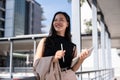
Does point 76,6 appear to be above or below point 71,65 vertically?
above

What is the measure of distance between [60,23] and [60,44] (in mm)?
86

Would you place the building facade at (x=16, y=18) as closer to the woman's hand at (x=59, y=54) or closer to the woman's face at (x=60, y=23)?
the woman's face at (x=60, y=23)

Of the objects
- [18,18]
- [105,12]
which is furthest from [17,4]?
[105,12]

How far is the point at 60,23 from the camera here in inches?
45.8

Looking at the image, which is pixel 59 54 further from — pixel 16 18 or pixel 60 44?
pixel 16 18

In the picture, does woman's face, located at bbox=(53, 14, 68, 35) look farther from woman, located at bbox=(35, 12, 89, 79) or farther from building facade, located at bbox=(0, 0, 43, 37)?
building facade, located at bbox=(0, 0, 43, 37)

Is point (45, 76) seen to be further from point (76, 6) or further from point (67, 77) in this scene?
point (76, 6)

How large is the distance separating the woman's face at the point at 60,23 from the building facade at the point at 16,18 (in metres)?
34.8

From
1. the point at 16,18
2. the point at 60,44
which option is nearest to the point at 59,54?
the point at 60,44

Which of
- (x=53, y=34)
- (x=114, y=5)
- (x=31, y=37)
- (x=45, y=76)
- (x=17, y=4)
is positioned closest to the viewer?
(x=45, y=76)

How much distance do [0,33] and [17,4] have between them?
531 cm

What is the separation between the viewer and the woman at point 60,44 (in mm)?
1120

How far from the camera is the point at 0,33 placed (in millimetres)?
37062

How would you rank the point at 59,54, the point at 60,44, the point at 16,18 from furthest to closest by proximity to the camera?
the point at 16,18, the point at 60,44, the point at 59,54
